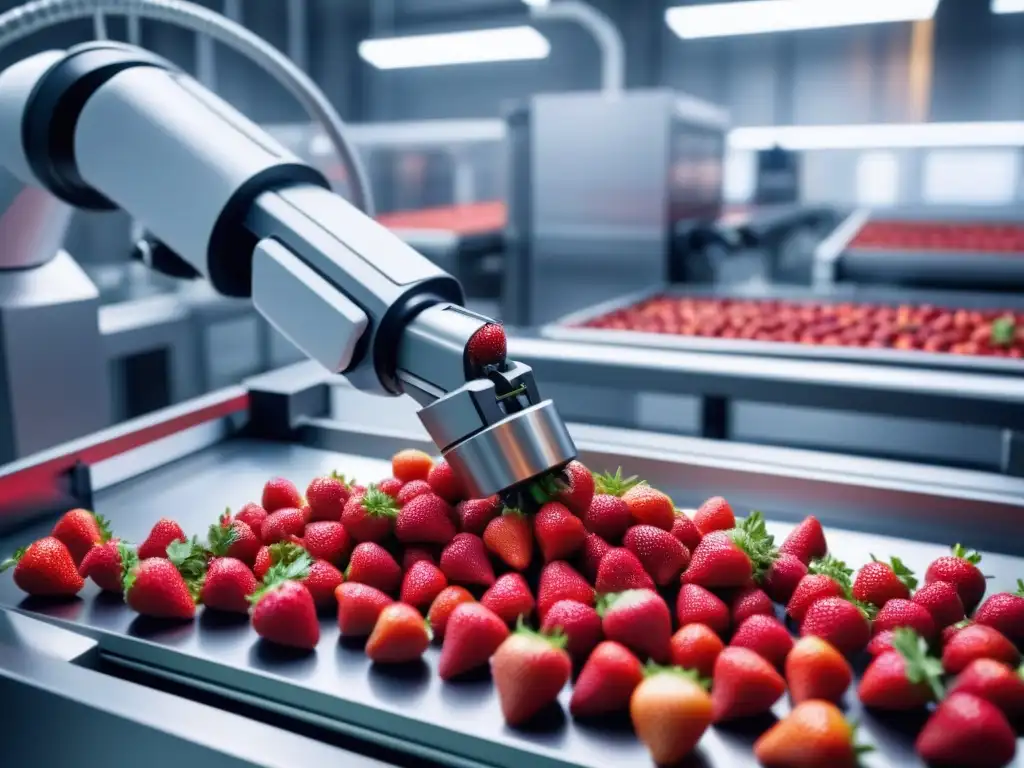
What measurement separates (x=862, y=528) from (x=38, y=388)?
1.20m

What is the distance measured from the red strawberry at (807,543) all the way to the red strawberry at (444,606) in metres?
0.36

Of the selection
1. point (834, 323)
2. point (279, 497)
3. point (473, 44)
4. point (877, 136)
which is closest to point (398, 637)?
point (279, 497)

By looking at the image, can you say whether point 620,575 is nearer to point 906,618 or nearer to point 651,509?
point 651,509

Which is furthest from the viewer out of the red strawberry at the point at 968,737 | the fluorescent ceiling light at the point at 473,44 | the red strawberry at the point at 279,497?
the fluorescent ceiling light at the point at 473,44

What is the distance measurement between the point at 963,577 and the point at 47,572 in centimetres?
90

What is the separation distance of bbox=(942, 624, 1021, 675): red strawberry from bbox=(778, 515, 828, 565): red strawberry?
0.24 m

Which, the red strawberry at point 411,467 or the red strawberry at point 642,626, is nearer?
the red strawberry at point 642,626

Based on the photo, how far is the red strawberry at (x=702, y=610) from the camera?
84cm

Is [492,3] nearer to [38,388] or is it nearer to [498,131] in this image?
[498,131]

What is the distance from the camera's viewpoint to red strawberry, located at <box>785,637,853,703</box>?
736 mm

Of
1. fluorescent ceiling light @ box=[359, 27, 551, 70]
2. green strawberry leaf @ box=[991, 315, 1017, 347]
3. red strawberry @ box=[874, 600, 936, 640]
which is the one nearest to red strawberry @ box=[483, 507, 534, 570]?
red strawberry @ box=[874, 600, 936, 640]

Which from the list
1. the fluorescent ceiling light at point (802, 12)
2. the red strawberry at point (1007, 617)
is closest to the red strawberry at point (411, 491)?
the red strawberry at point (1007, 617)

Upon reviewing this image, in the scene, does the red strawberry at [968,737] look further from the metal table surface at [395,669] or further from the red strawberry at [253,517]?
the red strawberry at [253,517]

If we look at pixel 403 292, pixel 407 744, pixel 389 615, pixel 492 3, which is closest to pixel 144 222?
pixel 403 292
